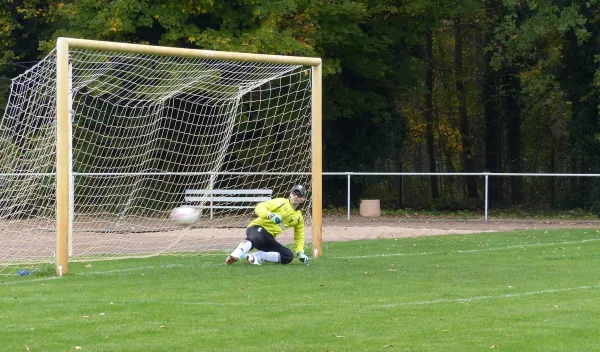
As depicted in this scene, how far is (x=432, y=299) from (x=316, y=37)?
63.2 ft

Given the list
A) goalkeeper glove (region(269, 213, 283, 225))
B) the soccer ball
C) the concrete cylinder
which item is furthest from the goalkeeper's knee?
the concrete cylinder

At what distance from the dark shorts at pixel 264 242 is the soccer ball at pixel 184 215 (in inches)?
231

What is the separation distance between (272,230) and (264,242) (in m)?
0.23

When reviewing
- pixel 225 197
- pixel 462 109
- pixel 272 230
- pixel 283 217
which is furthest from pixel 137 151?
pixel 462 109

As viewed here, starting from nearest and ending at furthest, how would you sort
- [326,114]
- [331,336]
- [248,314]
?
[331,336], [248,314], [326,114]

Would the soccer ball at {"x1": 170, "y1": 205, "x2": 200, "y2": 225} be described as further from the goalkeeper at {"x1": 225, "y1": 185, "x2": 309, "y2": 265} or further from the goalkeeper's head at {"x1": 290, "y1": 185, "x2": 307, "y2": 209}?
the goalkeeper's head at {"x1": 290, "y1": 185, "x2": 307, "y2": 209}

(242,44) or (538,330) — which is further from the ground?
(242,44)

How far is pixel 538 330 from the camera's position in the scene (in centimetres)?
886

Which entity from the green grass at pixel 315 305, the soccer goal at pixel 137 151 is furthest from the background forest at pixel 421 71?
the green grass at pixel 315 305

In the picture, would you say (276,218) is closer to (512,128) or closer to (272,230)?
(272,230)

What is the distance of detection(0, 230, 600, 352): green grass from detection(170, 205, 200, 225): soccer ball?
431 centimetres

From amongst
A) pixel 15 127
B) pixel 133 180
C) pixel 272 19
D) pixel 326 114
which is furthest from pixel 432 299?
pixel 326 114

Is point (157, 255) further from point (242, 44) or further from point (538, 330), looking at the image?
point (242, 44)

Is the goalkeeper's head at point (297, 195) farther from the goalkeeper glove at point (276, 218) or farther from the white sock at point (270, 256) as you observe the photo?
the white sock at point (270, 256)
